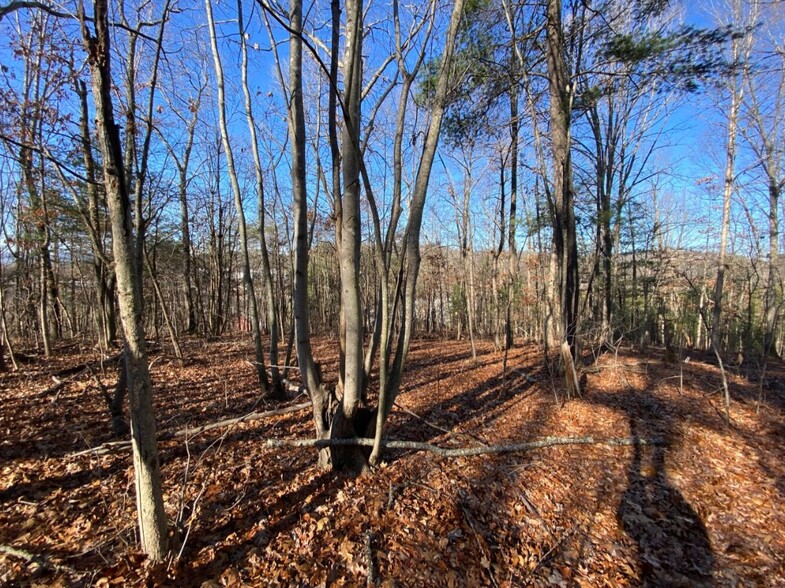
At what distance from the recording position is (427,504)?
10.3ft

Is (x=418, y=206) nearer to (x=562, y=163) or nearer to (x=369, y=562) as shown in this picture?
(x=369, y=562)

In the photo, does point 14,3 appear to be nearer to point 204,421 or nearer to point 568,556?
point 204,421

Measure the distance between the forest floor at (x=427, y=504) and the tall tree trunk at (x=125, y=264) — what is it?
0.28 metres

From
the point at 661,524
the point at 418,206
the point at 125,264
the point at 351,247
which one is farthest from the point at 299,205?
the point at 661,524

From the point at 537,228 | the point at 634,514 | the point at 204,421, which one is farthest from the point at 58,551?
the point at 537,228

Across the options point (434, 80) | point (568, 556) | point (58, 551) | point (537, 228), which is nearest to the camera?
point (58, 551)

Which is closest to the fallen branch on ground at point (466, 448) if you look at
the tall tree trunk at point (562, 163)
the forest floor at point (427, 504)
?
the forest floor at point (427, 504)

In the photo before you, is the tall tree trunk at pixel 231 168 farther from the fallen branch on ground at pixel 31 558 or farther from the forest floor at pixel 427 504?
the fallen branch on ground at pixel 31 558

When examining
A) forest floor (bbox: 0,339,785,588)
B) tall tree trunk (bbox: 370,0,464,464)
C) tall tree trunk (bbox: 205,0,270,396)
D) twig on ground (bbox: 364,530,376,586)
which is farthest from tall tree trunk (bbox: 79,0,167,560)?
tall tree trunk (bbox: 205,0,270,396)

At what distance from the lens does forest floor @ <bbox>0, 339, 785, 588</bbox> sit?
2.49 meters

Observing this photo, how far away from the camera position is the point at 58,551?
2521 mm

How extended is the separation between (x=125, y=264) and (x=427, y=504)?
3.11 meters

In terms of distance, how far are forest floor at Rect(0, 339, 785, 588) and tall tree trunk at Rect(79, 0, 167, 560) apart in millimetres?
280

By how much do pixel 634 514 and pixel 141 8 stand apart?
875cm
